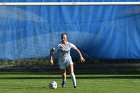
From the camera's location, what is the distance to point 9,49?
29.6 m

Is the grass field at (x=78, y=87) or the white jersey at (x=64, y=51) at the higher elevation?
the white jersey at (x=64, y=51)

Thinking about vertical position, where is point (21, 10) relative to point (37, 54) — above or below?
above

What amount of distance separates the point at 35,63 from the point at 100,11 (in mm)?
4426

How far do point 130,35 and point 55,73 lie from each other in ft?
14.2

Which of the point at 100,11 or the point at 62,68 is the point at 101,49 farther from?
the point at 62,68

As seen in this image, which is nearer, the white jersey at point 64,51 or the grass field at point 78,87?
the grass field at point 78,87

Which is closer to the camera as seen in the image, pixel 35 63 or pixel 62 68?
pixel 62 68

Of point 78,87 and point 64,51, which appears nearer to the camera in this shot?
point 64,51

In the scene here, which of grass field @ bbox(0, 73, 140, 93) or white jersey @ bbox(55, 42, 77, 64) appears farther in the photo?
white jersey @ bbox(55, 42, 77, 64)

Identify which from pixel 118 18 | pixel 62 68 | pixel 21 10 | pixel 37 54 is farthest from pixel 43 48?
pixel 62 68

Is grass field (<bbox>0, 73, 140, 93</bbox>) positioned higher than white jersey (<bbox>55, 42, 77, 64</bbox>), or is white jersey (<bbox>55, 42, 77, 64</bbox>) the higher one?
white jersey (<bbox>55, 42, 77, 64</bbox>)

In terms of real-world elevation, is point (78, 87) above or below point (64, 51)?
below

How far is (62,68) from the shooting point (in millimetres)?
20609

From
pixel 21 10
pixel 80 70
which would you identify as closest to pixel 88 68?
pixel 80 70
